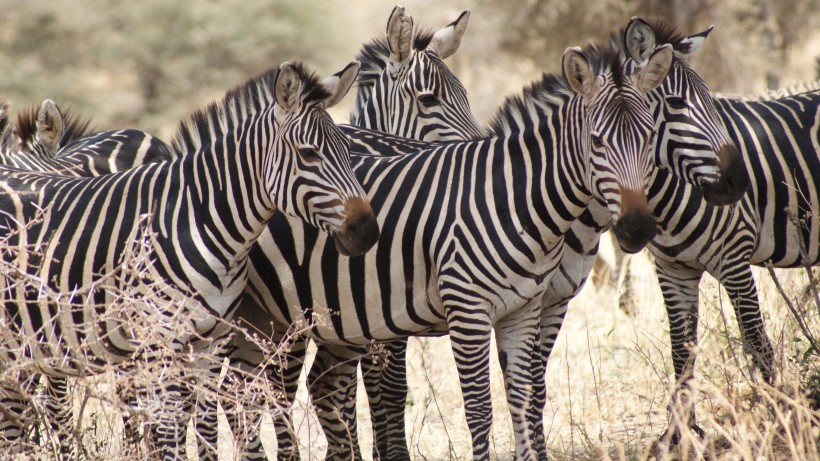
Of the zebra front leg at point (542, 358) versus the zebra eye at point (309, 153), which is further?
the zebra front leg at point (542, 358)

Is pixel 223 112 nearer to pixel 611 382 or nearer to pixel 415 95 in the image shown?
pixel 415 95

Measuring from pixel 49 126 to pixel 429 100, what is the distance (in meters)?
2.85

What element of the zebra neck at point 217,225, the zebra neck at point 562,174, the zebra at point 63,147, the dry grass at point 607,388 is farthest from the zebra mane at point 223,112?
the zebra neck at point 562,174

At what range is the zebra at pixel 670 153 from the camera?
16.7 feet

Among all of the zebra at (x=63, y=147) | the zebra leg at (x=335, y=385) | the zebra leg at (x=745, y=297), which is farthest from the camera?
the zebra at (x=63, y=147)

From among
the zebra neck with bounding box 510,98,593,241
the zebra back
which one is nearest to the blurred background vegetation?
the zebra neck with bounding box 510,98,593,241

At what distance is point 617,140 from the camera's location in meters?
4.41

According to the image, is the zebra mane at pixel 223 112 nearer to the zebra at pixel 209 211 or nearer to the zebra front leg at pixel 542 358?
the zebra at pixel 209 211

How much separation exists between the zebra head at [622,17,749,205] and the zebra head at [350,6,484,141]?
1373 millimetres

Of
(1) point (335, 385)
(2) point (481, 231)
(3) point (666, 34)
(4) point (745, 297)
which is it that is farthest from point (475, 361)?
(3) point (666, 34)

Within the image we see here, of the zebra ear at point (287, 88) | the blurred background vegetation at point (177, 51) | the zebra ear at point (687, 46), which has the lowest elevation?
the zebra ear at point (287, 88)

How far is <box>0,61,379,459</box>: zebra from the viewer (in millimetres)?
4418

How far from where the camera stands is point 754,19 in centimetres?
1465

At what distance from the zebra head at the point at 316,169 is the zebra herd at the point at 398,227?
1cm
